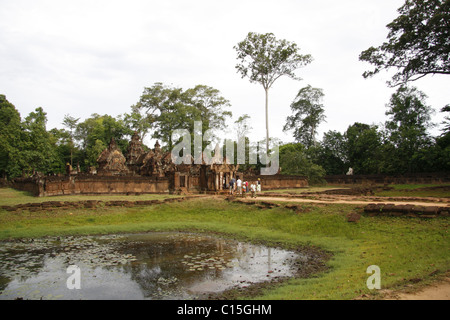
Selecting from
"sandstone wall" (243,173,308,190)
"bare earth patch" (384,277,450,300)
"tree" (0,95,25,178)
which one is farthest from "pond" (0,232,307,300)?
"tree" (0,95,25,178)

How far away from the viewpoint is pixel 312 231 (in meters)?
12.4

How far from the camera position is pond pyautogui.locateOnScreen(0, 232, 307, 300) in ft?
22.0

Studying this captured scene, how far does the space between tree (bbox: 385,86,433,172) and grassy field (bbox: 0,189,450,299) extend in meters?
22.7

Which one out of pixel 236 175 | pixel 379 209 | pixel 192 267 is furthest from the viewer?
pixel 236 175

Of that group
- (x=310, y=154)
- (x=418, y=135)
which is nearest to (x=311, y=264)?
(x=418, y=135)

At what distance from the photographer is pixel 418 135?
32.1 m

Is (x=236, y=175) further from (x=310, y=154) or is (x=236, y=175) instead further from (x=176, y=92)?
(x=176, y=92)

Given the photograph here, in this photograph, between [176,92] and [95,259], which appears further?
[176,92]

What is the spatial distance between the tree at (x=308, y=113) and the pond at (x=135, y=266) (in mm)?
42908

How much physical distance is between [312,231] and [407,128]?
1137 inches

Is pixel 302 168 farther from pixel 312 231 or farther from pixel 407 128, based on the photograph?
pixel 312 231

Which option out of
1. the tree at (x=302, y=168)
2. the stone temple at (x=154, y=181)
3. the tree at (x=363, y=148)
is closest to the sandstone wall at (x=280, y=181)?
the stone temple at (x=154, y=181)
